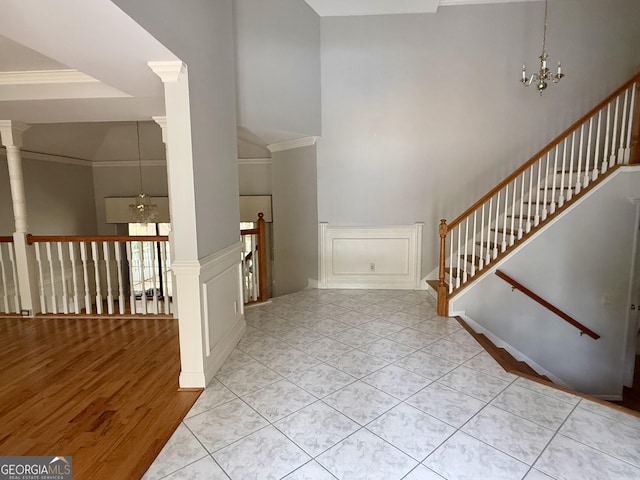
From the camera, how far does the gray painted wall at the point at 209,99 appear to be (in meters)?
2.09

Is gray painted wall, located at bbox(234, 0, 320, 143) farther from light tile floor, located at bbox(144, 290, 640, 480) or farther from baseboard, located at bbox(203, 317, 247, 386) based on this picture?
light tile floor, located at bbox(144, 290, 640, 480)

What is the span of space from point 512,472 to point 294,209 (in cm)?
451

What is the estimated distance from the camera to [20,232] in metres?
3.99

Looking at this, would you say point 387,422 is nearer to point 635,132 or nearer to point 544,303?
point 544,303

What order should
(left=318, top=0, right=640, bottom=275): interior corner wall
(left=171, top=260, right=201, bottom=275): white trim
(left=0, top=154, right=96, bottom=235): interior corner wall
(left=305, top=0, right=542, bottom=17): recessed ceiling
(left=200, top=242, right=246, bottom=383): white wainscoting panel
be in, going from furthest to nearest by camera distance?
1. (left=0, top=154, right=96, bottom=235): interior corner wall
2. (left=318, top=0, right=640, bottom=275): interior corner wall
3. (left=305, top=0, right=542, bottom=17): recessed ceiling
4. (left=200, top=242, right=246, bottom=383): white wainscoting panel
5. (left=171, top=260, right=201, bottom=275): white trim

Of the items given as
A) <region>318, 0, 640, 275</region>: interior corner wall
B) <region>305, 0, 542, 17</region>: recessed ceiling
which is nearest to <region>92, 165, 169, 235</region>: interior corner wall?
<region>318, 0, 640, 275</region>: interior corner wall

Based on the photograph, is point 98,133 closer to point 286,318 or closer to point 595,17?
point 286,318

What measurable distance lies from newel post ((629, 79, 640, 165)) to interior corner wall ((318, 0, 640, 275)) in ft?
2.88

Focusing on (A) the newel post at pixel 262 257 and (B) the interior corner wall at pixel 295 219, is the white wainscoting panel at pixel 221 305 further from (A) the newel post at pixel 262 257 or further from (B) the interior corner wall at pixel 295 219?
(B) the interior corner wall at pixel 295 219

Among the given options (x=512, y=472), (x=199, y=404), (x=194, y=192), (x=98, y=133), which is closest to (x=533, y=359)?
(x=512, y=472)

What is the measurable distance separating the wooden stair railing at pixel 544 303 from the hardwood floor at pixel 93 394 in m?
3.60

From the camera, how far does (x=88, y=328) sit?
3.70 metres

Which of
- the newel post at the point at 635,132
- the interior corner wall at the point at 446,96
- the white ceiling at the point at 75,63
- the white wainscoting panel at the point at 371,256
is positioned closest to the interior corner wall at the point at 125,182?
the white ceiling at the point at 75,63

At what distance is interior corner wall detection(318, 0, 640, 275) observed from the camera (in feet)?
15.5
